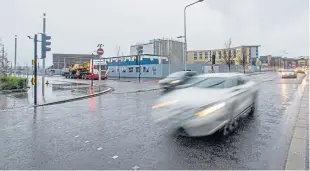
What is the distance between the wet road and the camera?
4.46m

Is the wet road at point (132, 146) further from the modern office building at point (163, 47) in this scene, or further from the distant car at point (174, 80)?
the modern office building at point (163, 47)

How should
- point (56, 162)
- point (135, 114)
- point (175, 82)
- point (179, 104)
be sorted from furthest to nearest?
1. point (175, 82)
2. point (135, 114)
3. point (179, 104)
4. point (56, 162)

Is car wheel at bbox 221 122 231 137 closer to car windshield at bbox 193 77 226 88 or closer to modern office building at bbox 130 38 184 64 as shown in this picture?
car windshield at bbox 193 77 226 88

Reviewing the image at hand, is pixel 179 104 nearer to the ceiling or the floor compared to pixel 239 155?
nearer to the ceiling

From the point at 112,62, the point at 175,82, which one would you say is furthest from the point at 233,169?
the point at 112,62

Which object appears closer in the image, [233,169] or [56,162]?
[233,169]

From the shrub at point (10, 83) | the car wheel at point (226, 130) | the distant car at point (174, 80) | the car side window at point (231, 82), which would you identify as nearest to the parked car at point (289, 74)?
the distant car at point (174, 80)

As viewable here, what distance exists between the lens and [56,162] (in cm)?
455

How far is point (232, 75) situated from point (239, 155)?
3.30 meters

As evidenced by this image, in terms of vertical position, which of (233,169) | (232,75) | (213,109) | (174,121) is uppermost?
(232,75)

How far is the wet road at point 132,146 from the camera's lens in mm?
4461

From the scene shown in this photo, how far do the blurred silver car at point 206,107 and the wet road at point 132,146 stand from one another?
1.10 feet

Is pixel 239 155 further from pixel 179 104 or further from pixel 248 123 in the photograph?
pixel 248 123

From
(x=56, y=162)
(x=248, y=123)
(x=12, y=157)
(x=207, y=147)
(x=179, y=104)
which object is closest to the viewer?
(x=56, y=162)
